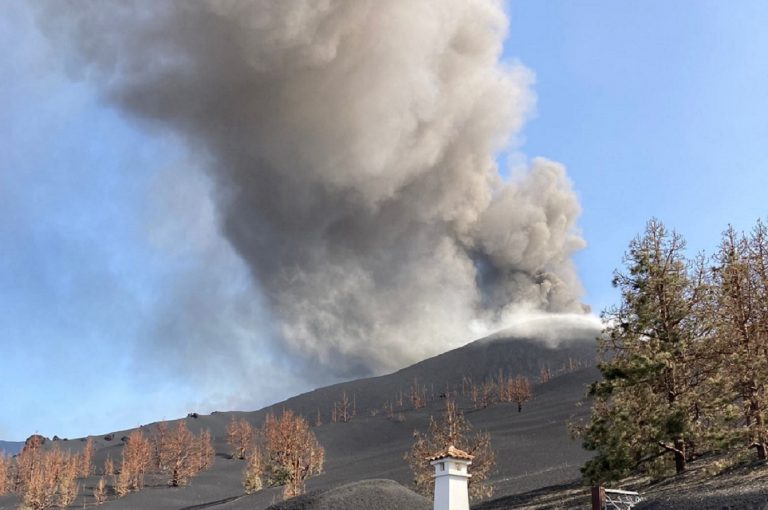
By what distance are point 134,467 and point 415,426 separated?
104ft

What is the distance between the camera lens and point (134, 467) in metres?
60.3

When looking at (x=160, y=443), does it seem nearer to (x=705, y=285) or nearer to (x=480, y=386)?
(x=480, y=386)

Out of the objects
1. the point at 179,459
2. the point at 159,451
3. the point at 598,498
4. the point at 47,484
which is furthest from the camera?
the point at 159,451

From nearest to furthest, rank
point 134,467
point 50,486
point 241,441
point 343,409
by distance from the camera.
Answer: point 50,486, point 134,467, point 241,441, point 343,409

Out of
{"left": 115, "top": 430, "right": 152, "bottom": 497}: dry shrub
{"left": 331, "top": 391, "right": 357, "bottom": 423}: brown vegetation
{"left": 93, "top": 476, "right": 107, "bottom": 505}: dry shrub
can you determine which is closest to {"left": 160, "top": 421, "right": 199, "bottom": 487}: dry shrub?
{"left": 115, "top": 430, "right": 152, "bottom": 497}: dry shrub

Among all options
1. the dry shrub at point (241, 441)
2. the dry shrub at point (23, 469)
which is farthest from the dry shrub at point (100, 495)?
the dry shrub at point (241, 441)

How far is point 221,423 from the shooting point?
338 feet

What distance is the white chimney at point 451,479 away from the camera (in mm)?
13234

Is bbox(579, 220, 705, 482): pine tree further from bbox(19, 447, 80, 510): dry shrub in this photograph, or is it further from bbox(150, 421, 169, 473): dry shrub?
bbox(150, 421, 169, 473): dry shrub

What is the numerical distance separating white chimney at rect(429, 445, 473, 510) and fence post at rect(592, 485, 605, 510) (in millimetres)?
5179

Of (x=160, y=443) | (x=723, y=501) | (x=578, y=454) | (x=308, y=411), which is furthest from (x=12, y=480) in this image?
(x=723, y=501)

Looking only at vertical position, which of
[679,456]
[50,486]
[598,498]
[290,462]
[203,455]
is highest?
[679,456]

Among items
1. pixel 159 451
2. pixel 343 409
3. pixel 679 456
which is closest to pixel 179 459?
pixel 159 451

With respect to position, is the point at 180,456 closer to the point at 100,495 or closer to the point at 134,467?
the point at 134,467
